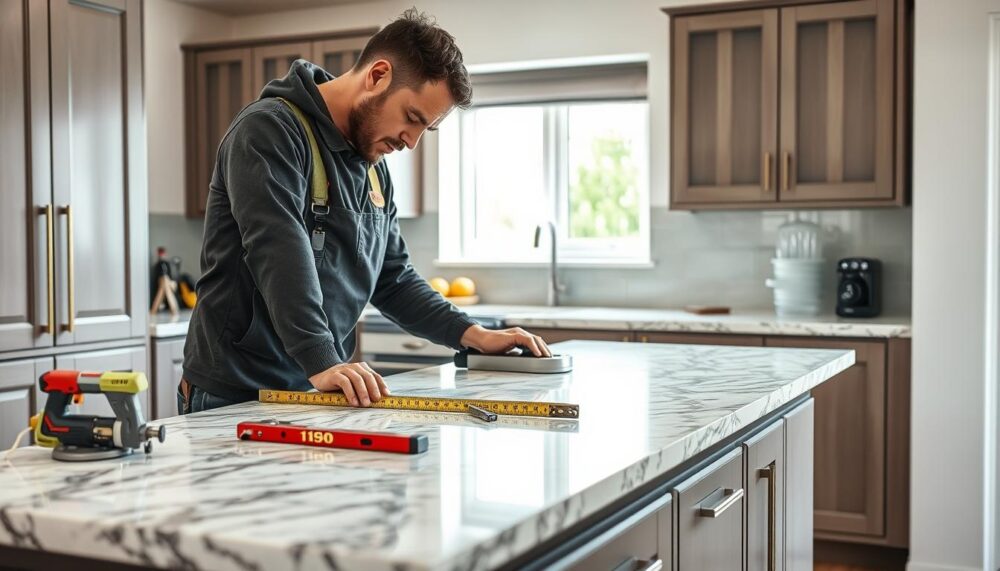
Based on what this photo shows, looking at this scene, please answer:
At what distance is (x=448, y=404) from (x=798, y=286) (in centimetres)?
288

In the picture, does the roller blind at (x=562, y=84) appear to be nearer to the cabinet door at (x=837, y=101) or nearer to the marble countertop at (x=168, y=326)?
the cabinet door at (x=837, y=101)

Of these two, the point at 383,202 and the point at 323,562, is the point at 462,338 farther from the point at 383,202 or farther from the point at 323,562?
the point at 323,562

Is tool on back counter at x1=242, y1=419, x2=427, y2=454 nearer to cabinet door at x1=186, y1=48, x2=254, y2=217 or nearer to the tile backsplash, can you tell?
the tile backsplash

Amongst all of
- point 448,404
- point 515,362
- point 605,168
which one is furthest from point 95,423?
point 605,168

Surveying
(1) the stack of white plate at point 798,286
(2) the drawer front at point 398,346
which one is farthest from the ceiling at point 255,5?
(1) the stack of white plate at point 798,286

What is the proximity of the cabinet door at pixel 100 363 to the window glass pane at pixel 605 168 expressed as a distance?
2.20 meters

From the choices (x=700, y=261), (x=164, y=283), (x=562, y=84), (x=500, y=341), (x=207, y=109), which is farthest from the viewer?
(x=207, y=109)

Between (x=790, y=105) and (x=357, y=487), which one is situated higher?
(x=790, y=105)

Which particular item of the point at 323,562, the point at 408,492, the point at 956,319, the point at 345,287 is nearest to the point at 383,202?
the point at 345,287

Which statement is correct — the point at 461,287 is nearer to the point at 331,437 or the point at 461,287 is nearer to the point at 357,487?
the point at 331,437

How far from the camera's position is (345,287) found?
2127 mm

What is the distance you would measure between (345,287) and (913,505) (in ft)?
8.61

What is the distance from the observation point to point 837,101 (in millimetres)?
4102

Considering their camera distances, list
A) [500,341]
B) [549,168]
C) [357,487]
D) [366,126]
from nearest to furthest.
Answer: [357,487] < [366,126] < [500,341] < [549,168]
